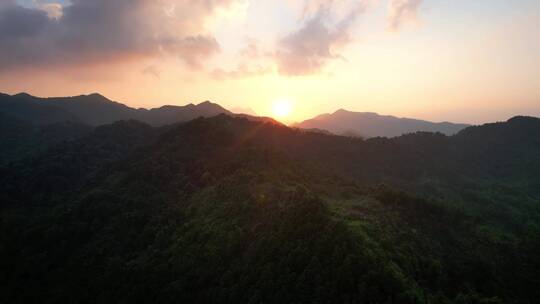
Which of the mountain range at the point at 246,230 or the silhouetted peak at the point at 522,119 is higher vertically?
the silhouetted peak at the point at 522,119

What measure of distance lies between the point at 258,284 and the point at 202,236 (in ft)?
54.3

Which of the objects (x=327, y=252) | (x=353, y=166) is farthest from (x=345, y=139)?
(x=327, y=252)

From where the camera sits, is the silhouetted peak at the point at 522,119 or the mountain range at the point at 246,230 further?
the silhouetted peak at the point at 522,119

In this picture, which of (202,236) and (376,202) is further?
(376,202)

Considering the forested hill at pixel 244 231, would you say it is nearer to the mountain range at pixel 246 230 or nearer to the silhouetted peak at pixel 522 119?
the mountain range at pixel 246 230

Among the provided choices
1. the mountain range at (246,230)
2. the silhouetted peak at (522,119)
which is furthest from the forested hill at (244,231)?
the silhouetted peak at (522,119)

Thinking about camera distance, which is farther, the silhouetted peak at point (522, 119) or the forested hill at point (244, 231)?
the silhouetted peak at point (522, 119)

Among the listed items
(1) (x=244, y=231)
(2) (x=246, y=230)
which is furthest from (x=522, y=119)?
(1) (x=244, y=231)

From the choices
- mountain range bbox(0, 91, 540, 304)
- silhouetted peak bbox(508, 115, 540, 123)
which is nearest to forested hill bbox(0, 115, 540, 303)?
mountain range bbox(0, 91, 540, 304)

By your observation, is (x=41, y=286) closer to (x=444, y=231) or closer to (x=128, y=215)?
(x=128, y=215)

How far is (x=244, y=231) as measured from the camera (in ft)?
165

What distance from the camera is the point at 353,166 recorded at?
117000 millimetres

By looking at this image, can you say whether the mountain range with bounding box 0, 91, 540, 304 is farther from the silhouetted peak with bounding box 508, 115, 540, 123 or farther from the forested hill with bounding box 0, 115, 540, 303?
the silhouetted peak with bounding box 508, 115, 540, 123

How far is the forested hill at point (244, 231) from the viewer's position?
38000mm
